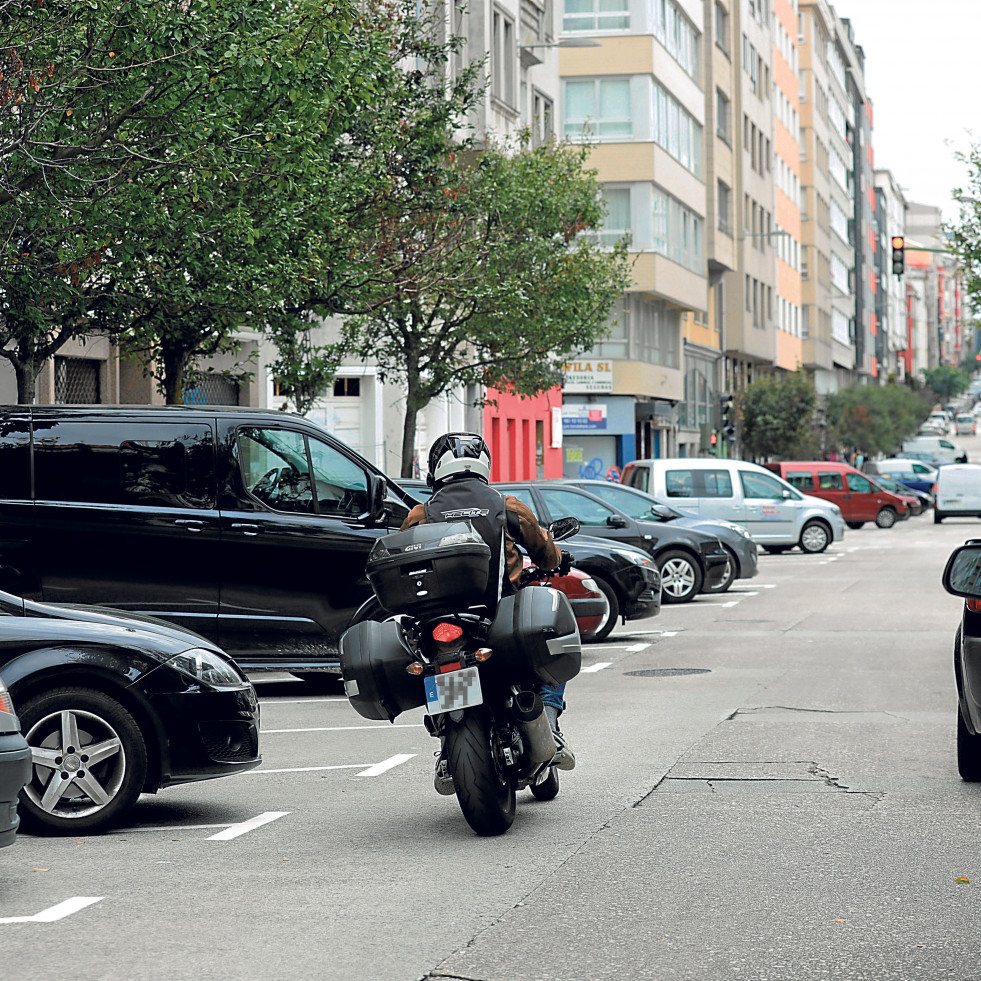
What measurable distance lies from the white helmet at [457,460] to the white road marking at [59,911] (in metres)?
2.52

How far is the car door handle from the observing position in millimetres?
12828

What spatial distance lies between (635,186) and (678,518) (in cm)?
Answer: 2947

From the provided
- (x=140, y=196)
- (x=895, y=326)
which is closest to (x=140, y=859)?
(x=140, y=196)

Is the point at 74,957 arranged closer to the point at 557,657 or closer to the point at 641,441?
the point at 557,657

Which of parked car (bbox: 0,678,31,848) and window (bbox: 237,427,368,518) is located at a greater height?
window (bbox: 237,427,368,518)

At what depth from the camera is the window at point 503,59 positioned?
40.4 meters

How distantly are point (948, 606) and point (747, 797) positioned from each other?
1496 centimetres

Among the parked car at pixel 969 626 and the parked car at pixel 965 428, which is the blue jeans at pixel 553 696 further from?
the parked car at pixel 965 428

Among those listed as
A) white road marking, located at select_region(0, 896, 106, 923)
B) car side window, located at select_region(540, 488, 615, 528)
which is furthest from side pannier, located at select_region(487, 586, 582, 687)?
car side window, located at select_region(540, 488, 615, 528)

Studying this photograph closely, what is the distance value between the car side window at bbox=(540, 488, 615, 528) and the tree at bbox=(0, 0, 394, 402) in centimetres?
418

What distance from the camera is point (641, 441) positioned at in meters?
57.9

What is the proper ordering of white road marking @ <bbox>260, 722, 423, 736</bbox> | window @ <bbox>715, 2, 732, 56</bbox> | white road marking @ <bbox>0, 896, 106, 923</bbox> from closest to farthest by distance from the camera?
white road marking @ <bbox>0, 896, 106, 923</bbox>, white road marking @ <bbox>260, 722, 423, 736</bbox>, window @ <bbox>715, 2, 732, 56</bbox>

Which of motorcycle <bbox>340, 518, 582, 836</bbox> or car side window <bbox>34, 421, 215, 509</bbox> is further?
car side window <bbox>34, 421, 215, 509</bbox>

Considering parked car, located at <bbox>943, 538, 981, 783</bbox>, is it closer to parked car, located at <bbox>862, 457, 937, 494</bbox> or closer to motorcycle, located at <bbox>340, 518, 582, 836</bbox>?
motorcycle, located at <bbox>340, 518, 582, 836</bbox>
